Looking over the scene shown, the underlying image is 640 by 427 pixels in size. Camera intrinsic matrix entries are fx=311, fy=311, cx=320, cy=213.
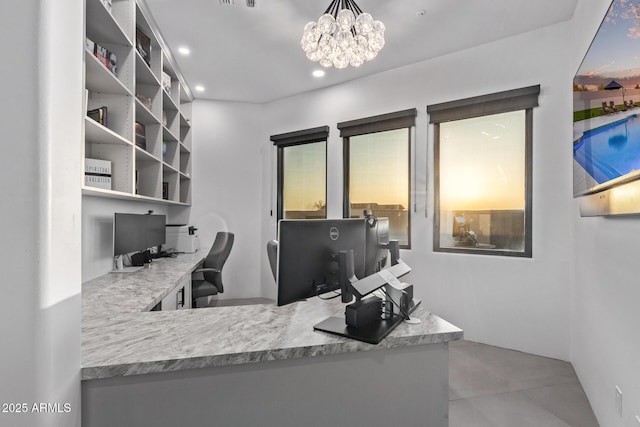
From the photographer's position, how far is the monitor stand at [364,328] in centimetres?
118

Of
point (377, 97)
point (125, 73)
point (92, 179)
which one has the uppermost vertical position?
point (377, 97)

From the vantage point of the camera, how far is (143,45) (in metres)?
2.97

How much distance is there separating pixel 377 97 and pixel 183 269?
3.09 metres

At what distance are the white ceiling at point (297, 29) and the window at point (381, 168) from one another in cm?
70

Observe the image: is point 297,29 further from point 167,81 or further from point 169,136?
point 169,136

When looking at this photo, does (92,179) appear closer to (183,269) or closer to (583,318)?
(183,269)

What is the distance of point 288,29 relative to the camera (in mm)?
3090

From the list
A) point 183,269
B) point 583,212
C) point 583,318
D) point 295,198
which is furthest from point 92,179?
point 583,318

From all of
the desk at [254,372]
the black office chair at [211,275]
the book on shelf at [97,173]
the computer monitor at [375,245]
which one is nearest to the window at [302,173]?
the black office chair at [211,275]

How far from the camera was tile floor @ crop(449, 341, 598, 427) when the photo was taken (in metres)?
2.05

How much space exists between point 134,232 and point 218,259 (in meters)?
0.97

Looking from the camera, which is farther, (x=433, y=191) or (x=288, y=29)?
(x=433, y=191)

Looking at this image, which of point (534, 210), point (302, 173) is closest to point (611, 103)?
point (534, 210)

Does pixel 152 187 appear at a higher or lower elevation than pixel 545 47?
lower
